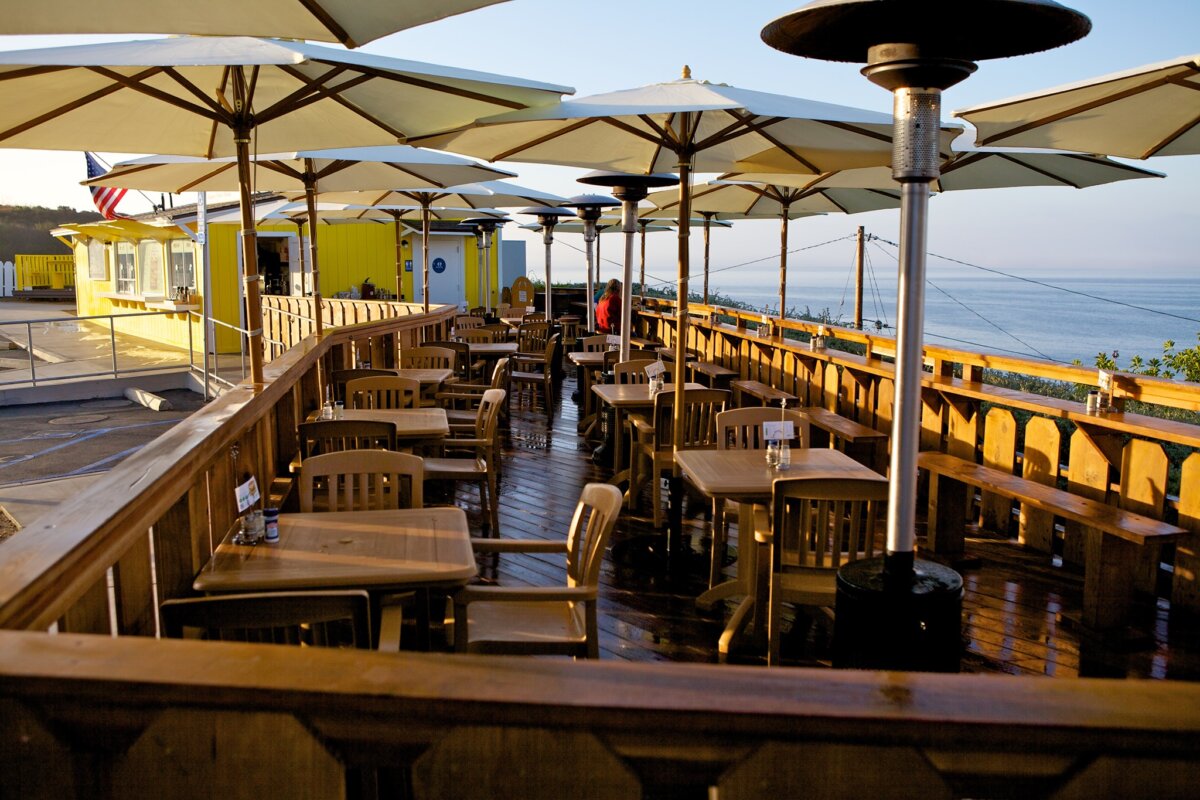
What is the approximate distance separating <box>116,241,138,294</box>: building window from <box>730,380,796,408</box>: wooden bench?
66.1ft

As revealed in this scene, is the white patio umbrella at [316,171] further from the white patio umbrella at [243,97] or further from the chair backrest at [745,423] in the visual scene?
the chair backrest at [745,423]

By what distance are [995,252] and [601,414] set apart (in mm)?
65338

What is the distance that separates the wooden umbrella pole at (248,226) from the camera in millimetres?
5016

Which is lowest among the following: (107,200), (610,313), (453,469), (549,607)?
(549,607)

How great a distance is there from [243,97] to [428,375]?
3.42 meters

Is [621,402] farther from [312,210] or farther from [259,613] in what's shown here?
Answer: [259,613]

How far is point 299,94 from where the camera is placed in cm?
505

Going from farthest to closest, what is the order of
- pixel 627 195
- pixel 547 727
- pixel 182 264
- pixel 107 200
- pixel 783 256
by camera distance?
pixel 182 264, pixel 107 200, pixel 783 256, pixel 627 195, pixel 547 727

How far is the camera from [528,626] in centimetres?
355

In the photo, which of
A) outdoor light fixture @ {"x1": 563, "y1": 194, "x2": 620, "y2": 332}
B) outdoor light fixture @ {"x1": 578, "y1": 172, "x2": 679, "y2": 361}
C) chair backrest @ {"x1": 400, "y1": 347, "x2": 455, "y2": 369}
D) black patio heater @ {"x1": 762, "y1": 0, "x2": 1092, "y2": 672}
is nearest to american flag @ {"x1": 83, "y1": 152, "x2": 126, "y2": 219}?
outdoor light fixture @ {"x1": 563, "y1": 194, "x2": 620, "y2": 332}

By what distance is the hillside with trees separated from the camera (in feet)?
248

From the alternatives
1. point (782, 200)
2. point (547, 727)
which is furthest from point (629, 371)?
point (547, 727)

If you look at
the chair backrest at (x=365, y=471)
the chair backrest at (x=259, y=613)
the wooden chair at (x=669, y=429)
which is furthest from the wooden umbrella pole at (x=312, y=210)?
the chair backrest at (x=259, y=613)

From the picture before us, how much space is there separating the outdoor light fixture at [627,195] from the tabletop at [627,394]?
96 centimetres
